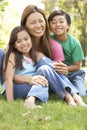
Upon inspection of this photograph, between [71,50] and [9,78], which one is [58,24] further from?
[9,78]

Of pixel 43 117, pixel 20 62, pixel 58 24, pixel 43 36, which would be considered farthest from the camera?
pixel 58 24

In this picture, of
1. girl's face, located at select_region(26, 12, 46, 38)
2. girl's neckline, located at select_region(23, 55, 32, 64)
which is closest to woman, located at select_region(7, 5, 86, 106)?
girl's face, located at select_region(26, 12, 46, 38)

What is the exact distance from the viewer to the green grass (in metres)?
3.53

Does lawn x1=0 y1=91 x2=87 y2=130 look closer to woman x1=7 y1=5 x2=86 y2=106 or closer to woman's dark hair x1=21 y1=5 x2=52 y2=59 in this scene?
woman x1=7 y1=5 x2=86 y2=106

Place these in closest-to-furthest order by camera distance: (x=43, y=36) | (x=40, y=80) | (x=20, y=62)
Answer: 1. (x=40, y=80)
2. (x=20, y=62)
3. (x=43, y=36)

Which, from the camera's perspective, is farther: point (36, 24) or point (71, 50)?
point (71, 50)

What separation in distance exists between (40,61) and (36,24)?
1.66 ft

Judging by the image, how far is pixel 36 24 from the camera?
5.28 m

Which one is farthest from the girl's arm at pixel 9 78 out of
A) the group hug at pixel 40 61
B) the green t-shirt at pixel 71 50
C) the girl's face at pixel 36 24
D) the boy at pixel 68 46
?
the green t-shirt at pixel 71 50

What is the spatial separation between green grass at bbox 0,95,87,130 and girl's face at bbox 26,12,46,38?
1.15 metres

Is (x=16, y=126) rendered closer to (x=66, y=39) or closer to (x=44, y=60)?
(x=44, y=60)

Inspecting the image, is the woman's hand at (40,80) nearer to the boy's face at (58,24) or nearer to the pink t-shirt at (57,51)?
the pink t-shirt at (57,51)

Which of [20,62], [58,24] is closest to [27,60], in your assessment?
[20,62]

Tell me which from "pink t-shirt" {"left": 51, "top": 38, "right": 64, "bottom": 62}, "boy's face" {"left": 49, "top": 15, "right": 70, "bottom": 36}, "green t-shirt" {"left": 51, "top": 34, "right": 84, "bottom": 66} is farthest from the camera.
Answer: "green t-shirt" {"left": 51, "top": 34, "right": 84, "bottom": 66}
